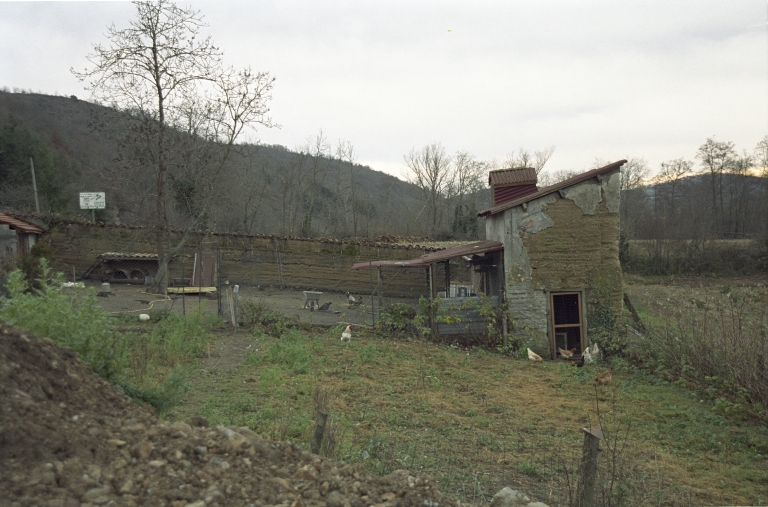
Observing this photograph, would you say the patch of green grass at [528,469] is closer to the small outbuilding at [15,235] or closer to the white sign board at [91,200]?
the small outbuilding at [15,235]

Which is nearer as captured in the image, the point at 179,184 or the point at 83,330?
the point at 83,330

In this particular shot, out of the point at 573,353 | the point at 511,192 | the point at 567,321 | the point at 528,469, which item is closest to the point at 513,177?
the point at 511,192

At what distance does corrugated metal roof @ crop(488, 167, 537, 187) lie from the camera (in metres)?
19.2

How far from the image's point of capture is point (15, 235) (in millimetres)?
22734

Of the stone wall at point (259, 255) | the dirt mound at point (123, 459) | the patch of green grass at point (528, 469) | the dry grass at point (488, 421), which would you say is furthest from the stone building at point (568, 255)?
the dirt mound at point (123, 459)

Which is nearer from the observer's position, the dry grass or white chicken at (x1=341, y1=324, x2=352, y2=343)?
the dry grass

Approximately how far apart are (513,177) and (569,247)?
4002 mm

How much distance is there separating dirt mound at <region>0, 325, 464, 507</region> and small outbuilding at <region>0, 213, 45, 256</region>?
70.8ft

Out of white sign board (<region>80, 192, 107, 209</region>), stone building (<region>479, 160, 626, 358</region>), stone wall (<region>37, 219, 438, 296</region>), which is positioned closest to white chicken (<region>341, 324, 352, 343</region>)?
stone building (<region>479, 160, 626, 358</region>)

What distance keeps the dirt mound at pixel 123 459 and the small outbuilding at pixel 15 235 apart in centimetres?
2159

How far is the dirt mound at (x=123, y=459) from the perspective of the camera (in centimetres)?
332

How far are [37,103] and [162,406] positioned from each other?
254 ft

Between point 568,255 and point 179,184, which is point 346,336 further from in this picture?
point 179,184

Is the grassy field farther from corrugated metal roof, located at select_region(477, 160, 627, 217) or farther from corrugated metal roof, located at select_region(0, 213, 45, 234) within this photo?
corrugated metal roof, located at select_region(0, 213, 45, 234)
